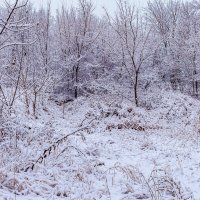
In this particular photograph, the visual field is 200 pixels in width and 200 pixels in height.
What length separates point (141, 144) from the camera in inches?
408

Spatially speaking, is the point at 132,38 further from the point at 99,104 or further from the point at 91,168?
the point at 91,168

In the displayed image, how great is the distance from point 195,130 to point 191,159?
4621mm

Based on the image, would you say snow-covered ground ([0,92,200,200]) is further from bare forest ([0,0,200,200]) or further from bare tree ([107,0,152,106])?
bare tree ([107,0,152,106])

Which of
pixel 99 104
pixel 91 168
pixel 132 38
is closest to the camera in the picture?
pixel 91 168

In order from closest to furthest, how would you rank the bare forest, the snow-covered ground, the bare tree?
the snow-covered ground
the bare forest
the bare tree

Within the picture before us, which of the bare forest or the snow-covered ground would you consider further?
the bare forest

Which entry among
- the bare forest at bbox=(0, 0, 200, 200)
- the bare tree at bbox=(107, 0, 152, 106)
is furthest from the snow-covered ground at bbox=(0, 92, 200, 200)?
the bare tree at bbox=(107, 0, 152, 106)

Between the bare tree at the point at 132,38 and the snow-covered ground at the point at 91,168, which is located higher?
the bare tree at the point at 132,38

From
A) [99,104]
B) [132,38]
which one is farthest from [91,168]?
[132,38]

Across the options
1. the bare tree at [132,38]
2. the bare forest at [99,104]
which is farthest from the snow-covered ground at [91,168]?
the bare tree at [132,38]

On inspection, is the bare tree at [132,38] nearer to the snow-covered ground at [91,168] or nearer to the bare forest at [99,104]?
the bare forest at [99,104]

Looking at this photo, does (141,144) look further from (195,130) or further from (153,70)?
(153,70)

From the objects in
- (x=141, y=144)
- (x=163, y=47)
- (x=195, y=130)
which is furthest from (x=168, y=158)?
(x=163, y=47)

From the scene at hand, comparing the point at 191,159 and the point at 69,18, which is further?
the point at 69,18
